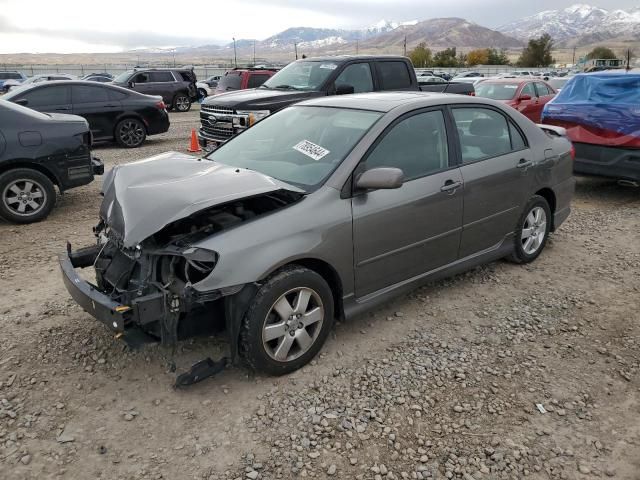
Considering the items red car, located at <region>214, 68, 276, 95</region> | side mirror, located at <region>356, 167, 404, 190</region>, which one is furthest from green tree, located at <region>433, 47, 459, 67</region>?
side mirror, located at <region>356, 167, 404, 190</region>

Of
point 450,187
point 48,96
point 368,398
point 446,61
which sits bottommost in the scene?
point 368,398

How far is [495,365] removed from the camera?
3551 mm

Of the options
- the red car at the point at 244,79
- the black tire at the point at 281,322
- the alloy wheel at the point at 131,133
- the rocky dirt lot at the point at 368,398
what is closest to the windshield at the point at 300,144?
the black tire at the point at 281,322

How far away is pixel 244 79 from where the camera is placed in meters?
15.8

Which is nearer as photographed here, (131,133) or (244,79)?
(131,133)

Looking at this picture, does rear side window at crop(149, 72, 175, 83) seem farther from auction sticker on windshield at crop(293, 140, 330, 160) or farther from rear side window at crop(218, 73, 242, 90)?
auction sticker on windshield at crop(293, 140, 330, 160)

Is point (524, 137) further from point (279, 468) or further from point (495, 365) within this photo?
point (279, 468)

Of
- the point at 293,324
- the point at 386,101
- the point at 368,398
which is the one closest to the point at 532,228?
the point at 386,101

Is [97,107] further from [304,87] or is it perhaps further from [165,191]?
[165,191]

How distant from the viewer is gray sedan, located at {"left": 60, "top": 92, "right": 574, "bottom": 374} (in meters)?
3.04

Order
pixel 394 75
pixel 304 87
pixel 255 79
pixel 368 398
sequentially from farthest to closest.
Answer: pixel 255 79 < pixel 394 75 < pixel 304 87 < pixel 368 398

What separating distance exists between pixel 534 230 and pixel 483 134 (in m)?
1.20

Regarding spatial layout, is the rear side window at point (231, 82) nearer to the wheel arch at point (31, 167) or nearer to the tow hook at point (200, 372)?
the wheel arch at point (31, 167)

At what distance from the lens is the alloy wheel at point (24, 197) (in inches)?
243
